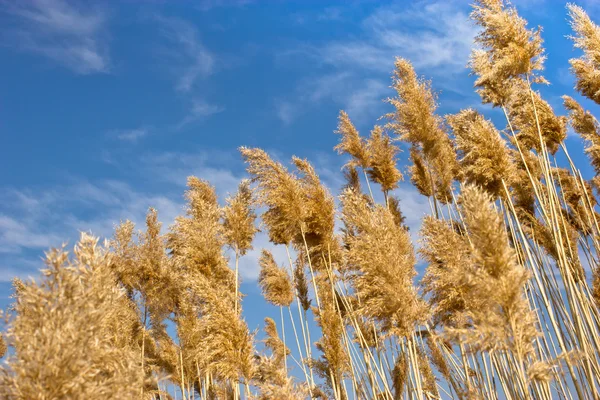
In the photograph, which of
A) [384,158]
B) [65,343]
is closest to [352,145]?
[384,158]

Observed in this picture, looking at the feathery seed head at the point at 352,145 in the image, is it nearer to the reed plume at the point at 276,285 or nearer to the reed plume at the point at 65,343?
the reed plume at the point at 276,285

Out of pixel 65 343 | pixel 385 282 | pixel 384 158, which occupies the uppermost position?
pixel 384 158

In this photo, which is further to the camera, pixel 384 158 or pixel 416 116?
pixel 384 158

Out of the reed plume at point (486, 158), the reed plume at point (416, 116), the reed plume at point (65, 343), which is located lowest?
the reed plume at point (65, 343)

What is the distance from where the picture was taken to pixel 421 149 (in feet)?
19.4

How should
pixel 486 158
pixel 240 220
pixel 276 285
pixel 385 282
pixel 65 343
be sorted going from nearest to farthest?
pixel 65 343, pixel 385 282, pixel 486 158, pixel 240 220, pixel 276 285

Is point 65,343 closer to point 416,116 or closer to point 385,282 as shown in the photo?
point 385,282

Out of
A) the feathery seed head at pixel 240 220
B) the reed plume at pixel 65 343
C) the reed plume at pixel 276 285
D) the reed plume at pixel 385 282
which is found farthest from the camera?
the reed plume at pixel 276 285

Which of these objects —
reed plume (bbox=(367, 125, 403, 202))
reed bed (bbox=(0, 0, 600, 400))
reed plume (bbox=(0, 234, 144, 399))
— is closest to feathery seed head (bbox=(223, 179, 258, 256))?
reed bed (bbox=(0, 0, 600, 400))

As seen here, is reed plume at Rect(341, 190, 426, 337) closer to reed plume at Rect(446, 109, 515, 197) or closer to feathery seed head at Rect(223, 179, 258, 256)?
reed plume at Rect(446, 109, 515, 197)

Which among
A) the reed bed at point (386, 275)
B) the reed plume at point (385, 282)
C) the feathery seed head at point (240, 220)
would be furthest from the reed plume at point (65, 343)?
the feathery seed head at point (240, 220)

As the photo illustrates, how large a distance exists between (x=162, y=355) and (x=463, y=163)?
5.14m

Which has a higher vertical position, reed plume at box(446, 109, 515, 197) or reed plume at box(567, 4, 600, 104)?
reed plume at box(567, 4, 600, 104)

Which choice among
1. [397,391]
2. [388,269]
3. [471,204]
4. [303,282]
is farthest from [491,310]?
[303,282]
